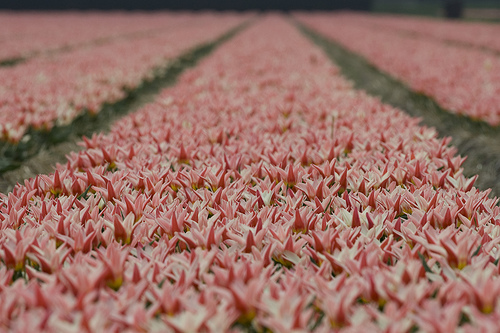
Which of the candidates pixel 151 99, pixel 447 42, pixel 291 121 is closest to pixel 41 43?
pixel 151 99

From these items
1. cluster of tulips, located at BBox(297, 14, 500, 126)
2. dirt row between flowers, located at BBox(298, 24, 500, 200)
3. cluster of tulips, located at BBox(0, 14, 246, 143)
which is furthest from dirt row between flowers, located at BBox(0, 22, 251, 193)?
cluster of tulips, located at BBox(297, 14, 500, 126)

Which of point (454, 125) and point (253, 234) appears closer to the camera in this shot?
point (253, 234)

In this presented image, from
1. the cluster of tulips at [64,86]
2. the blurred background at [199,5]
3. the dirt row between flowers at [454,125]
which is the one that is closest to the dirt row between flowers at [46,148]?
the cluster of tulips at [64,86]

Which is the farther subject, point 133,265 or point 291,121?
point 291,121

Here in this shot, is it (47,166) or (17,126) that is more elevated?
(17,126)

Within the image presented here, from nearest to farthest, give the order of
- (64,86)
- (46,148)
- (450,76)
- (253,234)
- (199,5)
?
(253,234) → (46,148) → (64,86) → (450,76) → (199,5)

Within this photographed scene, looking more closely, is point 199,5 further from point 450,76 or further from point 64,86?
point 64,86

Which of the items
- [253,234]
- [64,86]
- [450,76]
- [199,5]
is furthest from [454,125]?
[199,5]

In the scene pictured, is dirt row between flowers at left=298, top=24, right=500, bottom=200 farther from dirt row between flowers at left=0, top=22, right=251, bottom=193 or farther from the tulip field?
dirt row between flowers at left=0, top=22, right=251, bottom=193

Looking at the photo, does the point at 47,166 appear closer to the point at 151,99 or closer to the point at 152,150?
the point at 152,150
